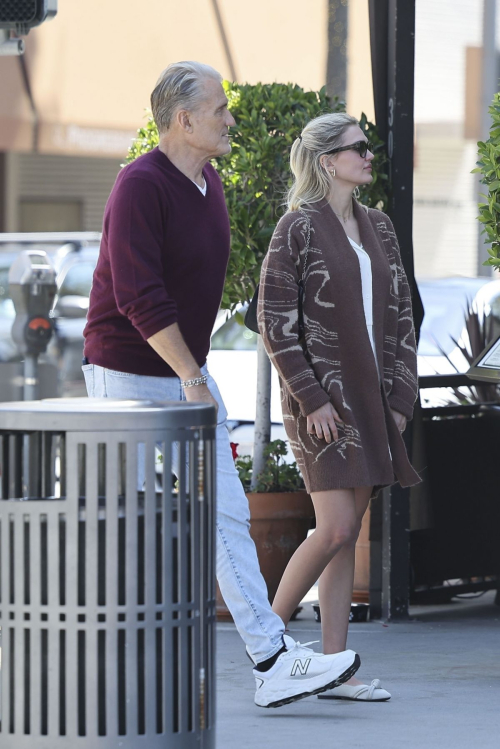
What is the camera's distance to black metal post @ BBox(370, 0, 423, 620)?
568 cm

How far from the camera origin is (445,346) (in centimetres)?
620

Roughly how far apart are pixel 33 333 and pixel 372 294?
7.22m

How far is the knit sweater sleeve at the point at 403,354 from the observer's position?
4.51 meters

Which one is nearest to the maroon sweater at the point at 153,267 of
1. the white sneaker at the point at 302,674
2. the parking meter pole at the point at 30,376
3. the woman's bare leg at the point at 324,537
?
the woman's bare leg at the point at 324,537

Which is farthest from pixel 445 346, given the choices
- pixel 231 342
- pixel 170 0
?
pixel 170 0

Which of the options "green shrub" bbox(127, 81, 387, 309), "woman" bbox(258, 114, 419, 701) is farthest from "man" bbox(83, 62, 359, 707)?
"green shrub" bbox(127, 81, 387, 309)

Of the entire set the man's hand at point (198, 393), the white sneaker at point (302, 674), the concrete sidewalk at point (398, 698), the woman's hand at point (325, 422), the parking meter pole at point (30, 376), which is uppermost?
the parking meter pole at point (30, 376)

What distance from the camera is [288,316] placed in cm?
430

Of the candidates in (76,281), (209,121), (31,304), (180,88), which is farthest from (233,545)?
(76,281)

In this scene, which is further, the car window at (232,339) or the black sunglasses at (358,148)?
the car window at (232,339)

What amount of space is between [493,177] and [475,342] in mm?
1570

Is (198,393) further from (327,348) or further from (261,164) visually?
(261,164)

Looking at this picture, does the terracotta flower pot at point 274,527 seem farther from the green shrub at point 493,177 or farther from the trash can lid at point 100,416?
the trash can lid at point 100,416

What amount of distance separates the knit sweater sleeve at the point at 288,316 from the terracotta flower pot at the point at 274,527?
144 cm
